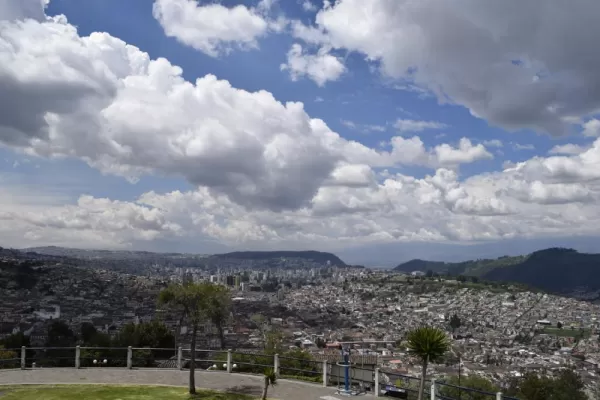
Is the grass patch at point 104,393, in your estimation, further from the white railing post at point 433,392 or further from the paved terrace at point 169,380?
the white railing post at point 433,392

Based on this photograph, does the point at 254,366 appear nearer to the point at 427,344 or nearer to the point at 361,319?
the point at 427,344

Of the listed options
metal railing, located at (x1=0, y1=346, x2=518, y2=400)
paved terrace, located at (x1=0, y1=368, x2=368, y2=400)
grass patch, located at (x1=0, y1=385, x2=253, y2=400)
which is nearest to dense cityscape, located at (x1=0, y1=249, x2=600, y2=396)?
metal railing, located at (x1=0, y1=346, x2=518, y2=400)

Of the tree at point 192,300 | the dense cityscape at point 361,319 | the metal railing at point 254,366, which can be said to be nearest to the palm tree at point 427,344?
the metal railing at point 254,366

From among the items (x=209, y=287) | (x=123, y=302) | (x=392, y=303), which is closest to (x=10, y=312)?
(x=123, y=302)

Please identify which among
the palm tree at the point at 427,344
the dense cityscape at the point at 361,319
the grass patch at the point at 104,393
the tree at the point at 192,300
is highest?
the tree at the point at 192,300

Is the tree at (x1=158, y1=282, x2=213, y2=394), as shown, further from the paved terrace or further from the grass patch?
the paved terrace

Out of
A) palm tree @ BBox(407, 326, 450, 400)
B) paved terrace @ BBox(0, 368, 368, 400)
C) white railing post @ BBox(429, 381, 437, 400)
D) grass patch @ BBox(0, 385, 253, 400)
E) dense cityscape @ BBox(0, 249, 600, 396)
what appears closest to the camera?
palm tree @ BBox(407, 326, 450, 400)
